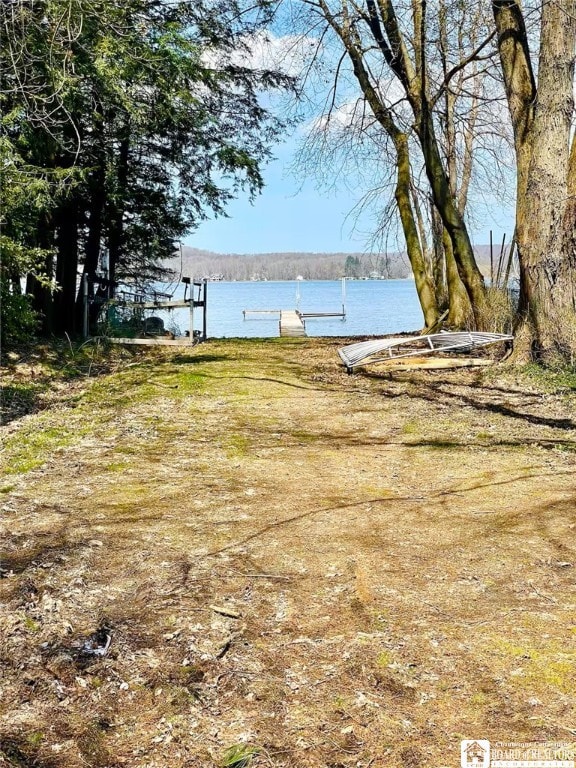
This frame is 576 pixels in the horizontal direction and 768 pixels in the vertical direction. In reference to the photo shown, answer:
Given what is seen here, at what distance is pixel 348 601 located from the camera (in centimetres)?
237

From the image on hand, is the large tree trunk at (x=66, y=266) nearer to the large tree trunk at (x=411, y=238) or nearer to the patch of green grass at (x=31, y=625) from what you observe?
the large tree trunk at (x=411, y=238)

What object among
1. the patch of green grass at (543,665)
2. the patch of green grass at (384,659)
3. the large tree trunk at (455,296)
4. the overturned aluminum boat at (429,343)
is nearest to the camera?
the patch of green grass at (543,665)

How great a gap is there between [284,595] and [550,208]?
617 centimetres

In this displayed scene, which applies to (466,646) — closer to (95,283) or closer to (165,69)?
(165,69)

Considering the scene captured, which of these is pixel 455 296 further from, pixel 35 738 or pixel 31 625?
pixel 35 738

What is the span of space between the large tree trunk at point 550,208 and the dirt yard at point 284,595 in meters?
2.56

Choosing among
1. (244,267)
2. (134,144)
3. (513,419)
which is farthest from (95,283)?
(244,267)

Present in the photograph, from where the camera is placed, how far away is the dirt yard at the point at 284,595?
1.71 m

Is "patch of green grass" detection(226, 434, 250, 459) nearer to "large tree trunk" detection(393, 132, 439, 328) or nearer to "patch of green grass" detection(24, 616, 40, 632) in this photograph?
"patch of green grass" detection(24, 616, 40, 632)

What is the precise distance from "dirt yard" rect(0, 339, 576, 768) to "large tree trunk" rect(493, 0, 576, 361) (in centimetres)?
256

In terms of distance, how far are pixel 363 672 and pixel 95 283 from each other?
443 inches

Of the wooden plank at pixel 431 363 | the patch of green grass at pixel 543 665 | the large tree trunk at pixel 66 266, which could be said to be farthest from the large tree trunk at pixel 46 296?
the patch of green grass at pixel 543 665

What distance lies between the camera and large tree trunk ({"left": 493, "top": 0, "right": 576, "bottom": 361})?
6.99 metres

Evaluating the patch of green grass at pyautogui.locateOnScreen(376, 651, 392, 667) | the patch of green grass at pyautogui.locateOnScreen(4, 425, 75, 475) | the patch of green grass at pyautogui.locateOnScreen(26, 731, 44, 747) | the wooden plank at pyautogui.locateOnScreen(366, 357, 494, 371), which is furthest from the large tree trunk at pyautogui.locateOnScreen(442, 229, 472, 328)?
the patch of green grass at pyautogui.locateOnScreen(26, 731, 44, 747)
